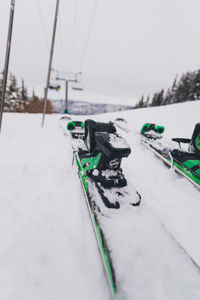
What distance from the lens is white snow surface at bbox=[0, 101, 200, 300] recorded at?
1.45 metres

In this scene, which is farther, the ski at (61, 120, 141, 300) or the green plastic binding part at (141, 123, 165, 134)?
the green plastic binding part at (141, 123, 165, 134)

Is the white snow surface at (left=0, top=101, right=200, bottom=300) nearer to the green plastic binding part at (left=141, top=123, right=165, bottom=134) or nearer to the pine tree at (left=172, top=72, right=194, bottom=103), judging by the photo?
the green plastic binding part at (left=141, top=123, right=165, bottom=134)

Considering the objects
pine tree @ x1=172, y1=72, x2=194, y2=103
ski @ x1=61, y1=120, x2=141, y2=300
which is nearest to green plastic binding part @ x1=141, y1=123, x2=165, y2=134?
ski @ x1=61, y1=120, x2=141, y2=300

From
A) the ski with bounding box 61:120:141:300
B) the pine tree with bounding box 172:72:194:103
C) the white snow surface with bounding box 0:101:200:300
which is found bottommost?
the white snow surface with bounding box 0:101:200:300

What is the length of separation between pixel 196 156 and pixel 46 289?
4.45 metres

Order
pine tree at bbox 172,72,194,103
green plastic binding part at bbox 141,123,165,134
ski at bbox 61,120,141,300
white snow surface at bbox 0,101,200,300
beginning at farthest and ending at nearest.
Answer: pine tree at bbox 172,72,194,103
green plastic binding part at bbox 141,123,165,134
ski at bbox 61,120,141,300
white snow surface at bbox 0,101,200,300

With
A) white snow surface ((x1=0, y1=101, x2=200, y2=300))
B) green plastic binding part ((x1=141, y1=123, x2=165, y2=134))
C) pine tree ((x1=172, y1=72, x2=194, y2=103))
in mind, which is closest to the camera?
white snow surface ((x1=0, y1=101, x2=200, y2=300))

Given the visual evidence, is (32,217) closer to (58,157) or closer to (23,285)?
(23,285)

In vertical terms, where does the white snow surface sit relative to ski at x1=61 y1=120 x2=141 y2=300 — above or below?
below

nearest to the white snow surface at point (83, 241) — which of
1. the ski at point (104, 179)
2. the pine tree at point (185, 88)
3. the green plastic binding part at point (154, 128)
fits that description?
the ski at point (104, 179)

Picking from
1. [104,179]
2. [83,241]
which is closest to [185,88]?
[104,179]

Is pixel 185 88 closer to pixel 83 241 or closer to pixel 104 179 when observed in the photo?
pixel 104 179

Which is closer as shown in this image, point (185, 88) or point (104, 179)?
Answer: point (104, 179)

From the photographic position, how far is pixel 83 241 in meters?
1.93
